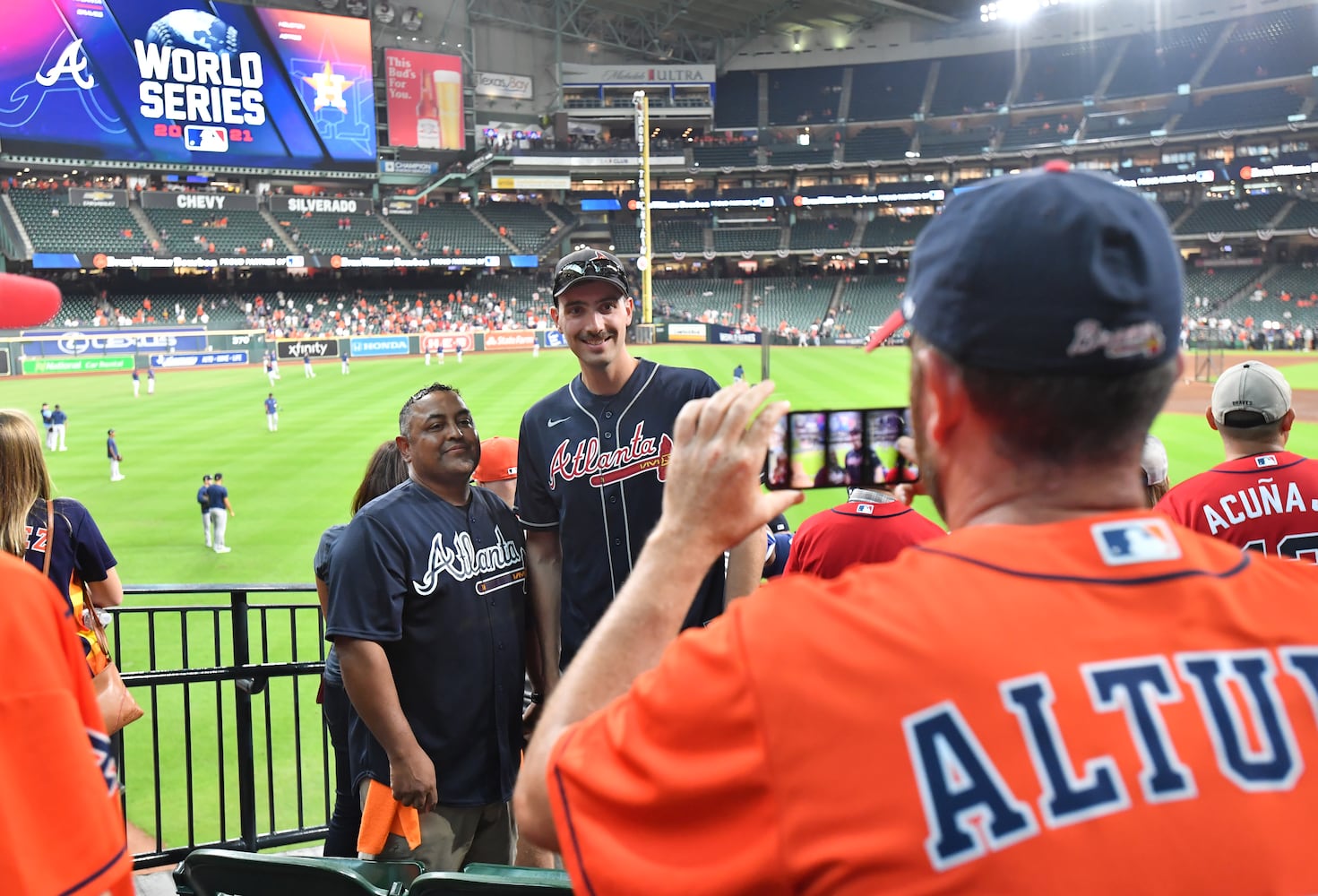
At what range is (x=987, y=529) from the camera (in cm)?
115

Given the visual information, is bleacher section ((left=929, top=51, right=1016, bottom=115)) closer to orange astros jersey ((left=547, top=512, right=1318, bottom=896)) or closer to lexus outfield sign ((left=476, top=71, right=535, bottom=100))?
lexus outfield sign ((left=476, top=71, right=535, bottom=100))

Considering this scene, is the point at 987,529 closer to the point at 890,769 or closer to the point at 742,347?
the point at 890,769

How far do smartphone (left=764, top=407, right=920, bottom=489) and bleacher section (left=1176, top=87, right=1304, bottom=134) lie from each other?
65653 mm

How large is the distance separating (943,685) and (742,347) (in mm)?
45934

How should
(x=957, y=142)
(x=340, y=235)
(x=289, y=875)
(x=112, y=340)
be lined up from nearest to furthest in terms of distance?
(x=289, y=875), (x=112, y=340), (x=340, y=235), (x=957, y=142)

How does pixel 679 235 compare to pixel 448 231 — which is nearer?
pixel 448 231

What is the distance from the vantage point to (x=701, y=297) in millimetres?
63781

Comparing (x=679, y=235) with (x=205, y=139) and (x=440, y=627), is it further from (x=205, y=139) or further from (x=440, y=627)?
(x=440, y=627)

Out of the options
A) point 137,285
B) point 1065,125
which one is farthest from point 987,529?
point 1065,125

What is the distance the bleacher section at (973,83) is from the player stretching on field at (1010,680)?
70.5 meters

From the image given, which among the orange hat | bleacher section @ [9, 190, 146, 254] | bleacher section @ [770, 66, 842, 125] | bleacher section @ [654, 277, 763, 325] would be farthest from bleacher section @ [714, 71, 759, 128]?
the orange hat

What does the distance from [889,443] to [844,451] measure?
82mm

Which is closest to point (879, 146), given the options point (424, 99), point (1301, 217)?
point (1301, 217)

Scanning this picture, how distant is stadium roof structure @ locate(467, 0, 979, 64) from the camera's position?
60938mm
